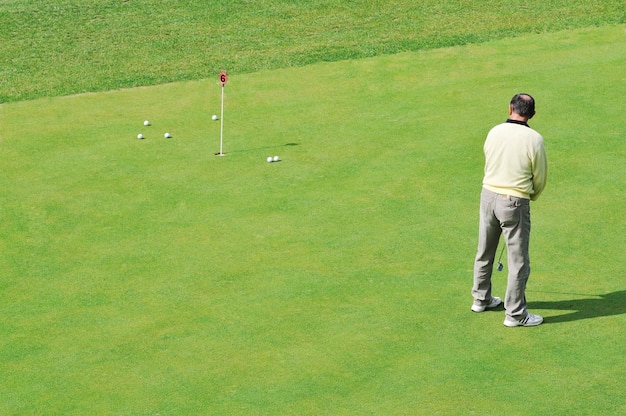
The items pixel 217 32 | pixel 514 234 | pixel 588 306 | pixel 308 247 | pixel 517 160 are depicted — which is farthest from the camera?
pixel 217 32

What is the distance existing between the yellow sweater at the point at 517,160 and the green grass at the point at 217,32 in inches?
404

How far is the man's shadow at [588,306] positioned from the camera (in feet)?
39.9

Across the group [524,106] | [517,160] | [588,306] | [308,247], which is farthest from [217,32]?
[588,306]

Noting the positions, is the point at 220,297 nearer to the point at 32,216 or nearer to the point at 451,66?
the point at 32,216

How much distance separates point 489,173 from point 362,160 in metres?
4.92

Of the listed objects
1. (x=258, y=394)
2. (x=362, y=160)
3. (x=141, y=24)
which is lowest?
(x=258, y=394)

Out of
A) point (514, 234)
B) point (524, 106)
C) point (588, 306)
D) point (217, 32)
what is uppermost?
point (217, 32)

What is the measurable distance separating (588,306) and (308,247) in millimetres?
3405

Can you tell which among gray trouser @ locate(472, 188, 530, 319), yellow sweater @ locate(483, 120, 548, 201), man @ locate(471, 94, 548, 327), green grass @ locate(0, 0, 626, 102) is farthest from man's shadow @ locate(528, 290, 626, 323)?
green grass @ locate(0, 0, 626, 102)

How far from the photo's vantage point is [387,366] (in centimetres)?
1117

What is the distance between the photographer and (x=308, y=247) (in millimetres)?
13992

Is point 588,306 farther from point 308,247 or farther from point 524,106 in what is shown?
point 308,247

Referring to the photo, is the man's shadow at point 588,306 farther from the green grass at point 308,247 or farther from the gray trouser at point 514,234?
the gray trouser at point 514,234

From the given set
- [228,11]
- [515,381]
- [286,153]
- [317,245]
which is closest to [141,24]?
[228,11]
